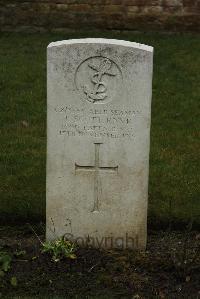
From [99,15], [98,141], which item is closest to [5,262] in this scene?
[98,141]

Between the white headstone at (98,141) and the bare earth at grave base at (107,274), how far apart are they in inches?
7.3

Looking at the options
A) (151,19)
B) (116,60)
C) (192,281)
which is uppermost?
(151,19)

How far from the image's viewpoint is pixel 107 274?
197 inches

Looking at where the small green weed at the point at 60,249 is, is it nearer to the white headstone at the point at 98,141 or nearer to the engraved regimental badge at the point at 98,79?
the white headstone at the point at 98,141

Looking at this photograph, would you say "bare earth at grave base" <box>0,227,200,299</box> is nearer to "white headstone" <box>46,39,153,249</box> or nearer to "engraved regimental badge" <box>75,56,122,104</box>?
"white headstone" <box>46,39,153,249</box>

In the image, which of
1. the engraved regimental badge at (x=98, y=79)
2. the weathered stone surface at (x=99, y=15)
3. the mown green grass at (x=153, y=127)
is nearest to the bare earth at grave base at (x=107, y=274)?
the mown green grass at (x=153, y=127)

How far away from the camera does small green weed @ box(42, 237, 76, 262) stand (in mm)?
5105

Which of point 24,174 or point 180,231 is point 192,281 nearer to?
point 180,231

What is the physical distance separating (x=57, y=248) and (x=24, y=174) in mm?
1479

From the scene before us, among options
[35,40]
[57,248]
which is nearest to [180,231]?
[57,248]

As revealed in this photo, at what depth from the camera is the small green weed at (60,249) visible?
5.11 m

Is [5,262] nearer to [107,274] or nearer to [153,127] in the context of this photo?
[107,274]

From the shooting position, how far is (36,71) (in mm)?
9578

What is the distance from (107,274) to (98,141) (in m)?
0.93
